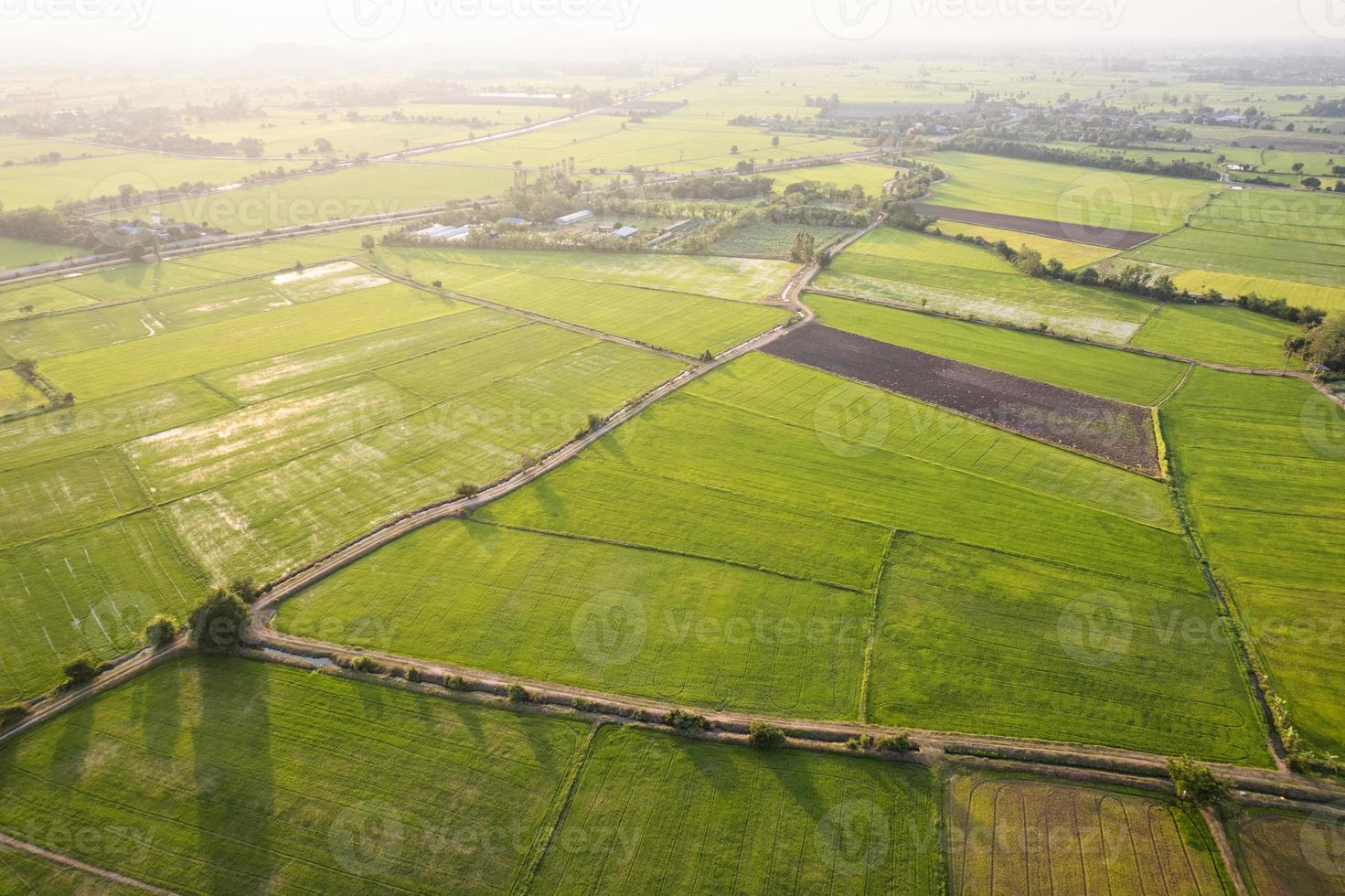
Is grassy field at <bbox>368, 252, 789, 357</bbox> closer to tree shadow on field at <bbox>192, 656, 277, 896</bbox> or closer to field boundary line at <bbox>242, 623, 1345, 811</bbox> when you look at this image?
field boundary line at <bbox>242, 623, 1345, 811</bbox>

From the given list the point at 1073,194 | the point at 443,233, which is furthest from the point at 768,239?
the point at 1073,194

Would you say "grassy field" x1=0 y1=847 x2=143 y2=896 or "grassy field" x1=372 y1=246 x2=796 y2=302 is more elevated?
"grassy field" x1=372 y1=246 x2=796 y2=302

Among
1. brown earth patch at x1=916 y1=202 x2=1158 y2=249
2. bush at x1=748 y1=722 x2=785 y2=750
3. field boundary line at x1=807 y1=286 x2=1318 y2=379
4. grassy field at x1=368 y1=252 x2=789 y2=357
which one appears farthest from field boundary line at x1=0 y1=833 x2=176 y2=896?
brown earth patch at x1=916 y1=202 x2=1158 y2=249

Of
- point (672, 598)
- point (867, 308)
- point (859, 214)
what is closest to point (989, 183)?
point (859, 214)

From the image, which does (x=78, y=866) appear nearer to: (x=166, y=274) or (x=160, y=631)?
(x=160, y=631)

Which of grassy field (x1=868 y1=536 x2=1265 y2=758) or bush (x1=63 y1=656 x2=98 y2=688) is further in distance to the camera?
bush (x1=63 y1=656 x2=98 y2=688)

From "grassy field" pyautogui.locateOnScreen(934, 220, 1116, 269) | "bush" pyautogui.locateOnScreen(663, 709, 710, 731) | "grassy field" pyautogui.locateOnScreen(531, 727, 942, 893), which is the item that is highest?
"grassy field" pyautogui.locateOnScreen(934, 220, 1116, 269)

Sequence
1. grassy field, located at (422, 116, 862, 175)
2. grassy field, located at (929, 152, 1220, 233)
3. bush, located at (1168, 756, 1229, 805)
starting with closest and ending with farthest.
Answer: bush, located at (1168, 756, 1229, 805), grassy field, located at (929, 152, 1220, 233), grassy field, located at (422, 116, 862, 175)
